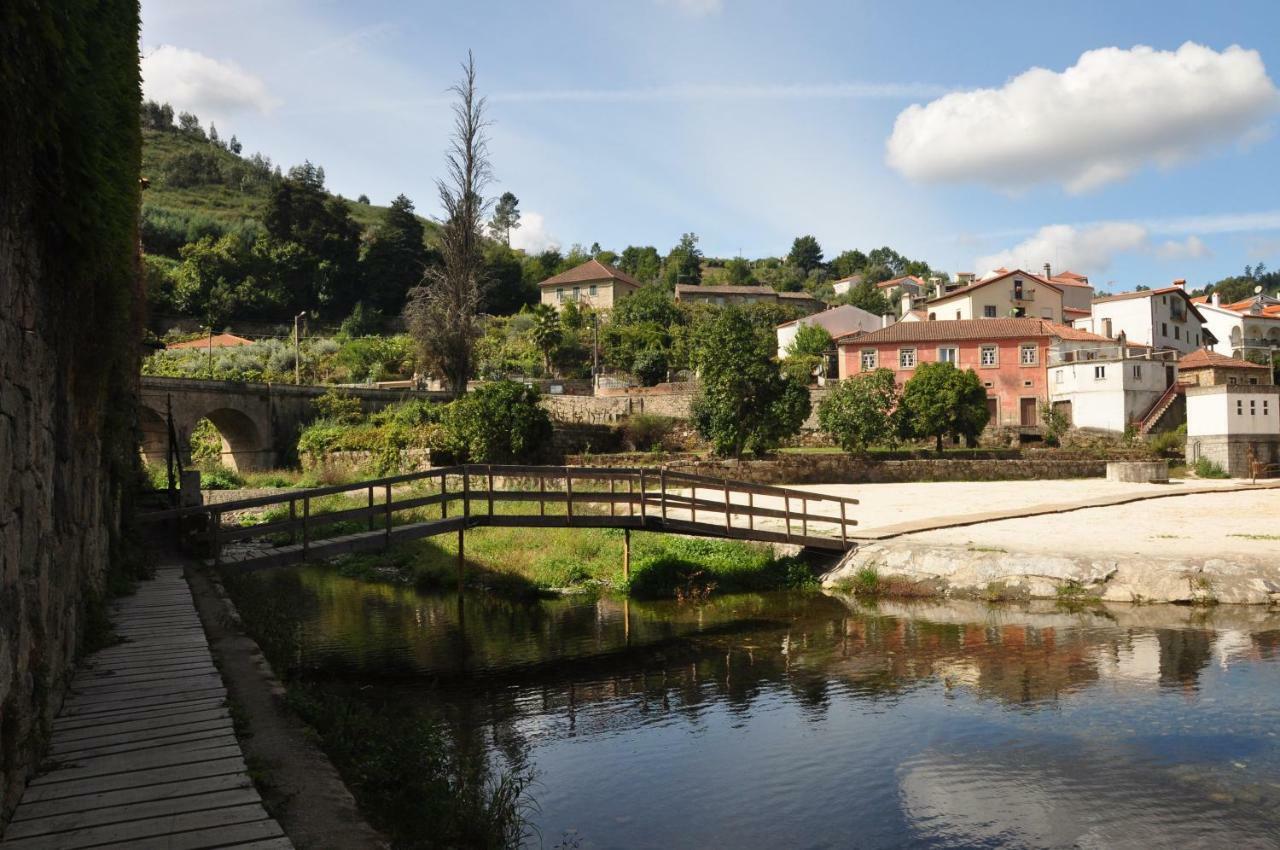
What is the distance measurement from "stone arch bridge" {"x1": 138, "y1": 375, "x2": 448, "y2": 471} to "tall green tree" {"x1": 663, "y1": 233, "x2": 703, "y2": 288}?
238 feet

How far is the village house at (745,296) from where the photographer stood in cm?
9573

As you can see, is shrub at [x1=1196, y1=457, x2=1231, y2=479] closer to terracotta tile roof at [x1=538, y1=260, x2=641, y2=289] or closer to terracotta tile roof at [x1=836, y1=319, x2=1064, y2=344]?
terracotta tile roof at [x1=836, y1=319, x2=1064, y2=344]

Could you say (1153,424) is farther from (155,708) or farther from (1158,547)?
(155,708)

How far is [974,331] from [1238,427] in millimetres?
16186

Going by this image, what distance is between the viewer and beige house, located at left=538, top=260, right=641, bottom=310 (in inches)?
3563

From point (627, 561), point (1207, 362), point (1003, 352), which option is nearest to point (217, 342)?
point (627, 561)

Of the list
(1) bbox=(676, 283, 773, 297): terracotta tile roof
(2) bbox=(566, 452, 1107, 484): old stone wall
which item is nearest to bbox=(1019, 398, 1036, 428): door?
(2) bbox=(566, 452, 1107, 484): old stone wall

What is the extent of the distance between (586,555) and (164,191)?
109m

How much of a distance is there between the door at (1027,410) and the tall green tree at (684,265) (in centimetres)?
6052

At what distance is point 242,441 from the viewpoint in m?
40.8

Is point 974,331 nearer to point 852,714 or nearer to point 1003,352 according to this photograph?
point 1003,352

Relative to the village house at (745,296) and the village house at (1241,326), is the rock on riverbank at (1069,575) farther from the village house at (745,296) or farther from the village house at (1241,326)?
the village house at (745,296)

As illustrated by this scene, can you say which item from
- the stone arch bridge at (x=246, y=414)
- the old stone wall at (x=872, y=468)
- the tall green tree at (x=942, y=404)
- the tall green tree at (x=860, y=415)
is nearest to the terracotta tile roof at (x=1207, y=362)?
the tall green tree at (x=942, y=404)

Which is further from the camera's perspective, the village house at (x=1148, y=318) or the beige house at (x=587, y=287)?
the beige house at (x=587, y=287)
